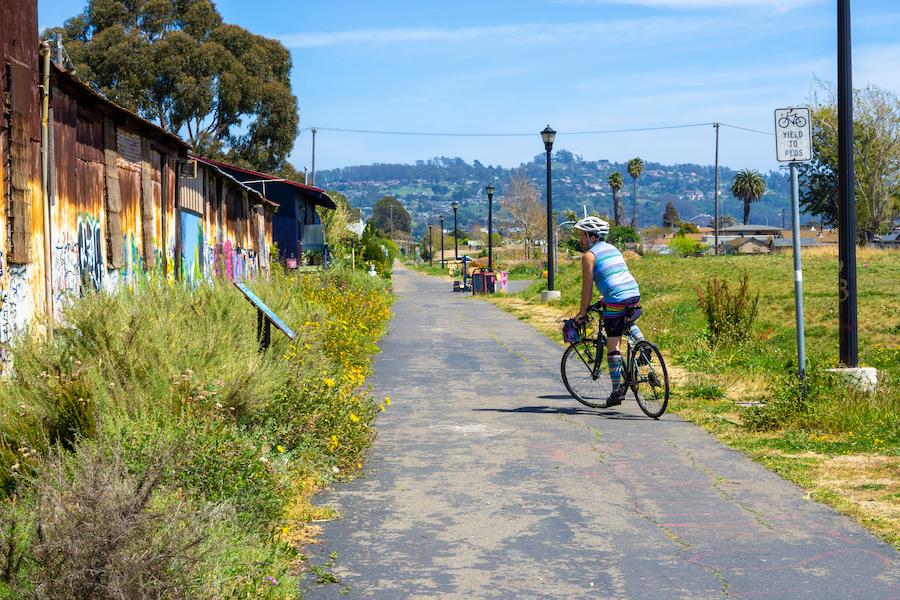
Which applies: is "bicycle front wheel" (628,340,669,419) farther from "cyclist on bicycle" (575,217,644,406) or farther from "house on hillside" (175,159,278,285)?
"house on hillside" (175,159,278,285)

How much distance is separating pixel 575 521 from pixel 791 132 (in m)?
5.03

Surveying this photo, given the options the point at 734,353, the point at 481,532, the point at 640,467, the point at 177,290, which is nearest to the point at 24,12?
the point at 177,290

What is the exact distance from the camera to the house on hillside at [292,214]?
37.2m

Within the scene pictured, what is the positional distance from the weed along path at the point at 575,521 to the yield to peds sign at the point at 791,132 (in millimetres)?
2966

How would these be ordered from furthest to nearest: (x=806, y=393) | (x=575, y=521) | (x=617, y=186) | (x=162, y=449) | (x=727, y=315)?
(x=617, y=186) → (x=727, y=315) → (x=806, y=393) → (x=575, y=521) → (x=162, y=449)

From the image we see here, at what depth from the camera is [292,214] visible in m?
40.2

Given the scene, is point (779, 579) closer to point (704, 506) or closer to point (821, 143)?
point (704, 506)

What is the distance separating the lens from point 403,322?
2239cm

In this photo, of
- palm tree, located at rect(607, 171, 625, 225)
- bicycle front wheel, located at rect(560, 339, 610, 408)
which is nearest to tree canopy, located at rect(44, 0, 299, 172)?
bicycle front wheel, located at rect(560, 339, 610, 408)

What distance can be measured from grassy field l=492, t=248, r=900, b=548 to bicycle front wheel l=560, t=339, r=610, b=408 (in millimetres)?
902

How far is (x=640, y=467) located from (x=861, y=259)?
27.4 m

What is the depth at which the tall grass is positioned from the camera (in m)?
3.49

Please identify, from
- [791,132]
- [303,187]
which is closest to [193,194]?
[791,132]

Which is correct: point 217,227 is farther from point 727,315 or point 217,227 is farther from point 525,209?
point 525,209
